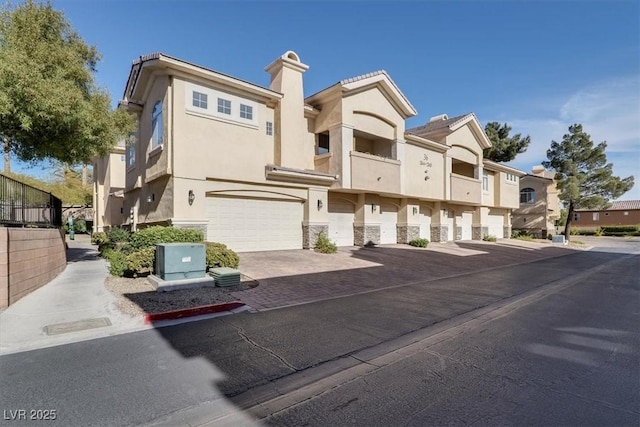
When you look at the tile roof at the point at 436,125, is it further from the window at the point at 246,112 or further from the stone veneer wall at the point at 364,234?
the window at the point at 246,112

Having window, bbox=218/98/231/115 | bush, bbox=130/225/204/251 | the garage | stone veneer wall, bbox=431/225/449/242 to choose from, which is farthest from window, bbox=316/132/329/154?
the garage

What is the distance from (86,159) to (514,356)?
44.6 feet

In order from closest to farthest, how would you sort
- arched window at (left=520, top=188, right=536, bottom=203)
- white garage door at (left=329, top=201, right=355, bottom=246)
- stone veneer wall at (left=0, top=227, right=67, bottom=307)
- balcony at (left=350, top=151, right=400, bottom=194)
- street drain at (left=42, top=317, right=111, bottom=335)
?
street drain at (left=42, top=317, right=111, bottom=335)
stone veneer wall at (left=0, top=227, right=67, bottom=307)
balcony at (left=350, top=151, right=400, bottom=194)
white garage door at (left=329, top=201, right=355, bottom=246)
arched window at (left=520, top=188, right=536, bottom=203)

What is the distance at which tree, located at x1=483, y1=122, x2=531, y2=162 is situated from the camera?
38250 mm

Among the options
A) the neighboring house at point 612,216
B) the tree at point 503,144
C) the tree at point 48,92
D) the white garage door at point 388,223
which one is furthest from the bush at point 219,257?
the neighboring house at point 612,216

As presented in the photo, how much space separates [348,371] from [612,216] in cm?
7689

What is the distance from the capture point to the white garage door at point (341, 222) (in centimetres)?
1987

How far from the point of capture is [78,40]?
11.3 meters

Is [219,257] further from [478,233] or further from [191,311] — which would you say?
[478,233]

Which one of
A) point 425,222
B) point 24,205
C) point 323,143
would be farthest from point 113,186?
A: point 425,222

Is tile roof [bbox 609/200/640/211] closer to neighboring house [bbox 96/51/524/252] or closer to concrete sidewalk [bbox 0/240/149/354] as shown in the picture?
neighboring house [bbox 96/51/524/252]

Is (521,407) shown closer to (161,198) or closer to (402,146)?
(161,198)

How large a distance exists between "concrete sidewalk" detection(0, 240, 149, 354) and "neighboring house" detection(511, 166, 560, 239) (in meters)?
42.5

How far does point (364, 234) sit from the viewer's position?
805 inches
